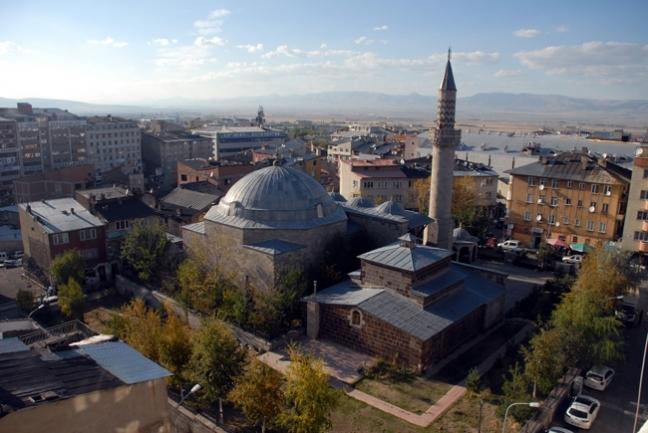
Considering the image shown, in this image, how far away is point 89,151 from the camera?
86.6m

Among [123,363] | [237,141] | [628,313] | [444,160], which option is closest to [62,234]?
[123,363]

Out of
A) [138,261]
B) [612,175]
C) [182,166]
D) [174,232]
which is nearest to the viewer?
[138,261]

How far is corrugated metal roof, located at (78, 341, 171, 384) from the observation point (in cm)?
1323

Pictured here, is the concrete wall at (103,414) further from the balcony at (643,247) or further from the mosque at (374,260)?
the balcony at (643,247)

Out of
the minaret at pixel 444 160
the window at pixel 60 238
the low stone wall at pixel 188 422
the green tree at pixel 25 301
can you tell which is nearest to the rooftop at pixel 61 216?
the window at pixel 60 238

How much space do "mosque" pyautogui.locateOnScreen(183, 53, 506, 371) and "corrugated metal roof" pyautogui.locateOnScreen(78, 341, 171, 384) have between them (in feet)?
41.1

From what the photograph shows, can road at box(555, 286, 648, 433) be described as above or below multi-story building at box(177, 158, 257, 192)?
below

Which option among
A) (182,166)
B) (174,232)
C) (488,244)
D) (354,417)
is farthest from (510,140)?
(354,417)

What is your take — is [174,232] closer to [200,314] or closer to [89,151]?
[200,314]

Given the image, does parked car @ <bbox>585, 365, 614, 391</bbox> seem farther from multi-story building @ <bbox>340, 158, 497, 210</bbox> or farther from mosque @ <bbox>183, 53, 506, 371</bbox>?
multi-story building @ <bbox>340, 158, 497, 210</bbox>

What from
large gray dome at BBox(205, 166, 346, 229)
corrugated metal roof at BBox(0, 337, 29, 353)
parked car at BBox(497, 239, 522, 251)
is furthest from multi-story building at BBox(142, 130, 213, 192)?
corrugated metal roof at BBox(0, 337, 29, 353)

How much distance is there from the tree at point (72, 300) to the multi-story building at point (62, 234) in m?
6.71

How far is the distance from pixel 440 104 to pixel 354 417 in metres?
23.5

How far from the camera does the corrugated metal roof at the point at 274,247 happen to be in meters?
28.7
